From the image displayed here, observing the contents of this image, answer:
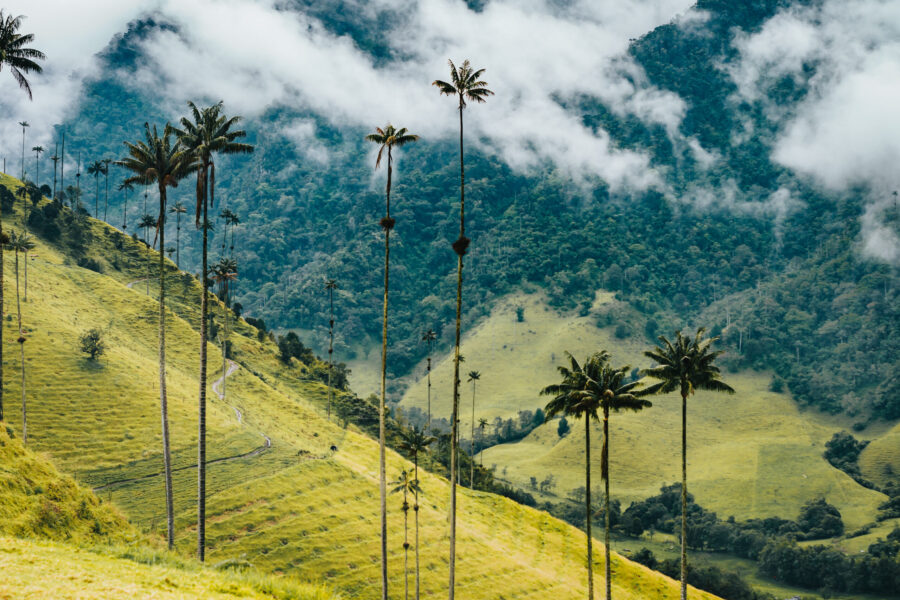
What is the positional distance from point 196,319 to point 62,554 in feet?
413

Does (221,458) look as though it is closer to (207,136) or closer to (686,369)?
(207,136)

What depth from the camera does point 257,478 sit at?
7125 centimetres

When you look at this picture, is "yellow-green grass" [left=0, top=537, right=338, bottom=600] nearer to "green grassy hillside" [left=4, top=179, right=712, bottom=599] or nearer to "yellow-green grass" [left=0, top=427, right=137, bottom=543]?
"yellow-green grass" [left=0, top=427, right=137, bottom=543]

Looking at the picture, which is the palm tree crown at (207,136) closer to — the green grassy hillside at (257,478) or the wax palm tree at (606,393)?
the green grassy hillside at (257,478)

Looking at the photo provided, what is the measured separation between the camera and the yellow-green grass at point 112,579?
2047cm

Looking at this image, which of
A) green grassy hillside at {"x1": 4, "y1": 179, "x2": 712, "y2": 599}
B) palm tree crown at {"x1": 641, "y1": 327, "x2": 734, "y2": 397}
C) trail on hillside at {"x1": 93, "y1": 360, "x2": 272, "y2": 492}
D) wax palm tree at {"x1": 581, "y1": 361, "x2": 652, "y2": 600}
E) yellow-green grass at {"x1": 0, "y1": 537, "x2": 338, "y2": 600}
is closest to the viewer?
yellow-green grass at {"x1": 0, "y1": 537, "x2": 338, "y2": 600}

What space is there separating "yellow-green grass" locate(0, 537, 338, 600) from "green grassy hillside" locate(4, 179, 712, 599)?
17.3 m

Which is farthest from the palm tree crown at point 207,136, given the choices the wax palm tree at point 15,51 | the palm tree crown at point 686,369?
the palm tree crown at point 686,369

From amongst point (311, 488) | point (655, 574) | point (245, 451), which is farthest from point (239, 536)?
point (655, 574)

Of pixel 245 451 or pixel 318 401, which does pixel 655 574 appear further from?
pixel 318 401

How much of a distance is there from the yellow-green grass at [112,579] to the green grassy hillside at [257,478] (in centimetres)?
1731

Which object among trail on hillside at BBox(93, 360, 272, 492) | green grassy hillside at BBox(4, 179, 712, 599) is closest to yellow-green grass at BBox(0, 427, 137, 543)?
green grassy hillside at BBox(4, 179, 712, 599)

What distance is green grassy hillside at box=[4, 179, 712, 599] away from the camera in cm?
6216

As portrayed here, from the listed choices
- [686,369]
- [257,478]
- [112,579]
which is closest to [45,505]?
[112,579]
